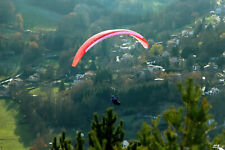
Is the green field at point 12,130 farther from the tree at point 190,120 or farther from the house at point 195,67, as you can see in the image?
the tree at point 190,120

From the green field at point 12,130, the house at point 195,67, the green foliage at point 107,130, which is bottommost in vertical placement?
the green field at point 12,130

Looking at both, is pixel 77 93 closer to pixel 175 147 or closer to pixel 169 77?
pixel 169 77

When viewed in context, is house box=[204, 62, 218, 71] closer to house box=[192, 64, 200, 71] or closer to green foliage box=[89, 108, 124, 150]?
house box=[192, 64, 200, 71]

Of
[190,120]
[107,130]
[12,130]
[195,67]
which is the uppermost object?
[195,67]

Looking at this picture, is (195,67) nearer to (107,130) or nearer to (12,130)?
(12,130)

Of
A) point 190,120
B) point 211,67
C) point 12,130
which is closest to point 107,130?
point 190,120

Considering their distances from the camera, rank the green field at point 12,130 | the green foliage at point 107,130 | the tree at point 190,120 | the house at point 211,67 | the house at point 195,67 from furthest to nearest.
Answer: the house at point 195,67 < the house at point 211,67 < the green field at point 12,130 < the green foliage at point 107,130 < the tree at point 190,120

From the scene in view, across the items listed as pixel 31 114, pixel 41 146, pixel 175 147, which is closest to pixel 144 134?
pixel 175 147

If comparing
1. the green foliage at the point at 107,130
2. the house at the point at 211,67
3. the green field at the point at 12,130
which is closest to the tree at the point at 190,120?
the green foliage at the point at 107,130

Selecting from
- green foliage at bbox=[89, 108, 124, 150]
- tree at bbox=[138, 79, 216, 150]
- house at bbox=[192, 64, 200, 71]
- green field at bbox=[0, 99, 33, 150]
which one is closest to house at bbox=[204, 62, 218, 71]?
house at bbox=[192, 64, 200, 71]
